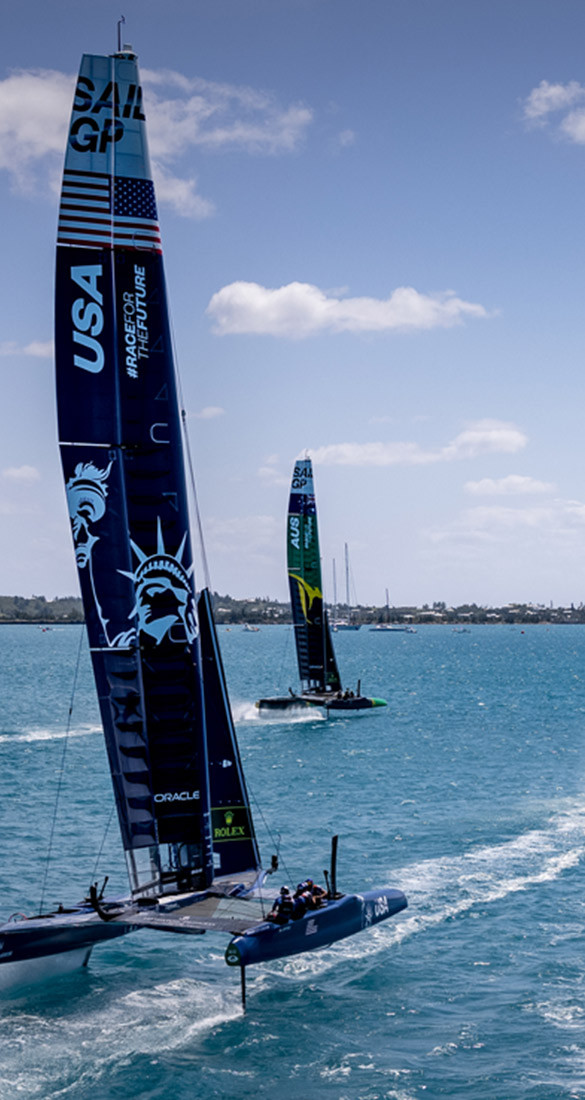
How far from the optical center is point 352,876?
86.8 ft

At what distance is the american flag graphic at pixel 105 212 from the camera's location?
18.5m

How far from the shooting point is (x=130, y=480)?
19.1 metres

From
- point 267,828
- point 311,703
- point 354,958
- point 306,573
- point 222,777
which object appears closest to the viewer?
point 354,958

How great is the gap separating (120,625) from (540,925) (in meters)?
11.5

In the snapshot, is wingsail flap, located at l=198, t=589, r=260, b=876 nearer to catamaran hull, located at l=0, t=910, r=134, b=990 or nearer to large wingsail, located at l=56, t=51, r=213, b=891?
large wingsail, located at l=56, t=51, r=213, b=891

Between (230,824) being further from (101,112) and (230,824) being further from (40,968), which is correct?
(101,112)

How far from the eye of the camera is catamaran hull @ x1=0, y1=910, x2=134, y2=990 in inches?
698

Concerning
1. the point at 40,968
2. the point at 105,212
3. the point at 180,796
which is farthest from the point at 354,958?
the point at 105,212

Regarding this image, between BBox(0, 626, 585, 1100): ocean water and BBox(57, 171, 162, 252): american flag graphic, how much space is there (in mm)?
13217

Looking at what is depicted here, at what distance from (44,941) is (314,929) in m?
4.58

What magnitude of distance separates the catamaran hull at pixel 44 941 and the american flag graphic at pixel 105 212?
11671 mm

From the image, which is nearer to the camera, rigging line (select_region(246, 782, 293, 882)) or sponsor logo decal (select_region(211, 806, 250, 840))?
sponsor logo decal (select_region(211, 806, 250, 840))

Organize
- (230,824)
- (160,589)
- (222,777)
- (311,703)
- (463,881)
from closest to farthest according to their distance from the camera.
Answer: (160,589) < (230,824) < (222,777) < (463,881) < (311,703)

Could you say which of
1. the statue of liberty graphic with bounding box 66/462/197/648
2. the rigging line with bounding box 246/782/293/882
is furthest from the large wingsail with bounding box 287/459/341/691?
the statue of liberty graphic with bounding box 66/462/197/648
